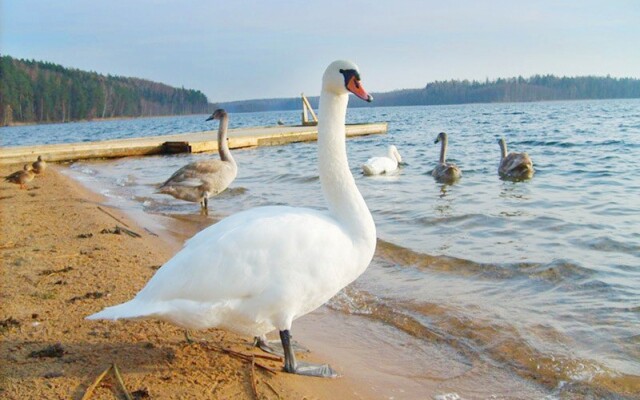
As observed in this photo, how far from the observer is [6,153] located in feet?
64.1

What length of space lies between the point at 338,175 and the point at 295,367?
49.8 inches

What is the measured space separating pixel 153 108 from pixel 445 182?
486 ft

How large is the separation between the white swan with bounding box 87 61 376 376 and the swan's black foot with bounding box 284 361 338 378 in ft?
0.04

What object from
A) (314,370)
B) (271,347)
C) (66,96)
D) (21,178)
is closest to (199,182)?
(21,178)

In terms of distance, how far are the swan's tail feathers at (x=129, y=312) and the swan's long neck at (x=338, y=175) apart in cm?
127

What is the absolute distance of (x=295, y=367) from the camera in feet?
12.1

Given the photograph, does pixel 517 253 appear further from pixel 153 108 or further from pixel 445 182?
pixel 153 108

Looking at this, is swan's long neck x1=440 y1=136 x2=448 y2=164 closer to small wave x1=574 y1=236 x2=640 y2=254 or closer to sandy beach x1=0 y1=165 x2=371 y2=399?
small wave x1=574 y1=236 x2=640 y2=254

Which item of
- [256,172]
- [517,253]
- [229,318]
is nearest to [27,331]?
[229,318]

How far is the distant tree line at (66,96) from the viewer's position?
102125 mm

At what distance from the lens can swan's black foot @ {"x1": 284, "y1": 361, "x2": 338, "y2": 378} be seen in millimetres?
3674

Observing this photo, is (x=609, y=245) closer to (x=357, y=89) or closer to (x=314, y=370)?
(x=357, y=89)

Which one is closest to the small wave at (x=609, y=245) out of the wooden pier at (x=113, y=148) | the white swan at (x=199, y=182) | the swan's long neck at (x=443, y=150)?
the white swan at (x=199, y=182)

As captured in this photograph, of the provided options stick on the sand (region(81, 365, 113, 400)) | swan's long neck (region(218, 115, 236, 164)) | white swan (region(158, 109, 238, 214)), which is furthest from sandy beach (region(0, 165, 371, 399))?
swan's long neck (region(218, 115, 236, 164))
